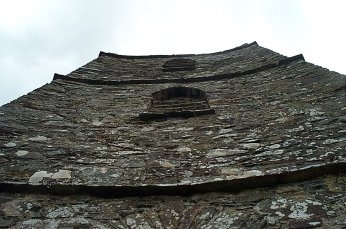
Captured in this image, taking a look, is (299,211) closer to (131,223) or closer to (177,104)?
(131,223)

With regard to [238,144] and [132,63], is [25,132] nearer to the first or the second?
[238,144]

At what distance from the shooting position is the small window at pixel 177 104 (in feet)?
20.0

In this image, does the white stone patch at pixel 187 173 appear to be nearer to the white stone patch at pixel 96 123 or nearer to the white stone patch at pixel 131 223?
the white stone patch at pixel 131 223

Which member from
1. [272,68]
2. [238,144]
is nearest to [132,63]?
[272,68]

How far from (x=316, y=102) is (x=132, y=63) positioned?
7386mm

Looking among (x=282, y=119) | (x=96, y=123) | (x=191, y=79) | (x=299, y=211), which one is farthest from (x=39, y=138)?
(x=191, y=79)

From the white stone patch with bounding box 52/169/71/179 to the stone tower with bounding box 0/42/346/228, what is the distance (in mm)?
15

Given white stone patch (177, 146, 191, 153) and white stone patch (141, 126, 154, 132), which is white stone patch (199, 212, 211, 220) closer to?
white stone patch (177, 146, 191, 153)

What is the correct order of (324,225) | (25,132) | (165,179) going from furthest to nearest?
(25,132) < (165,179) < (324,225)

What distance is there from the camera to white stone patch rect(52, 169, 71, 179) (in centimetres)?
402

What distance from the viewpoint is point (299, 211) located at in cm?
319

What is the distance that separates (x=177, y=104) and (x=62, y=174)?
3.50 meters

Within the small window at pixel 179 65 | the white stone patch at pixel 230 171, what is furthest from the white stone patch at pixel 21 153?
the small window at pixel 179 65

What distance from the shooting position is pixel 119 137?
5.27 metres
